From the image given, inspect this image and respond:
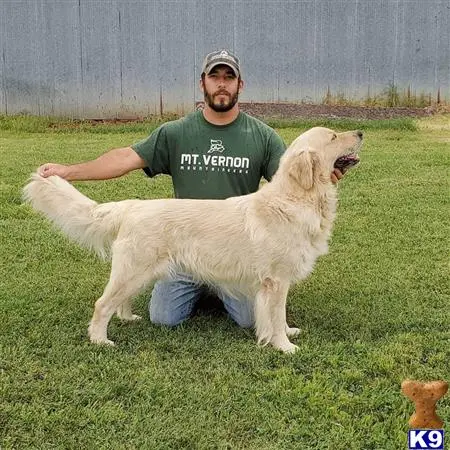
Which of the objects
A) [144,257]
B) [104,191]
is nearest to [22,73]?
[104,191]

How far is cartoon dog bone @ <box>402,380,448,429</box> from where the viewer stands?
1.89m

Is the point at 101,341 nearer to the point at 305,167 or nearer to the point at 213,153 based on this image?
the point at 213,153

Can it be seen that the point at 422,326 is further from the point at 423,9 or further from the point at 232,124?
the point at 423,9

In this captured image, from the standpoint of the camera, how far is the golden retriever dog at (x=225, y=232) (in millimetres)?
3848

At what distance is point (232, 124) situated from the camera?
14.7 ft

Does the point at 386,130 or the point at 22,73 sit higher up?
the point at 22,73

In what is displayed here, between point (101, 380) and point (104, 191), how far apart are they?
4335mm

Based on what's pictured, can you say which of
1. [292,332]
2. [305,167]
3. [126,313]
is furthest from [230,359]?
[305,167]

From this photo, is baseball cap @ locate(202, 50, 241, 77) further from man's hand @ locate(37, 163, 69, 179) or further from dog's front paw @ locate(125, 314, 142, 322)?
dog's front paw @ locate(125, 314, 142, 322)

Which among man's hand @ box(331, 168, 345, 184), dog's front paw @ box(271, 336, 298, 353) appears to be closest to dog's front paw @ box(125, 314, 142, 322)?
dog's front paw @ box(271, 336, 298, 353)

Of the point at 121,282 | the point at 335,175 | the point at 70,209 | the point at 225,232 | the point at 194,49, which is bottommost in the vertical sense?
the point at 121,282

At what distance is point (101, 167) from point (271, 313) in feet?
4.84

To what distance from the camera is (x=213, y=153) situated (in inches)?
174

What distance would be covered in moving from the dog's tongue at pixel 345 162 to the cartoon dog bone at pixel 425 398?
7.47 feet
